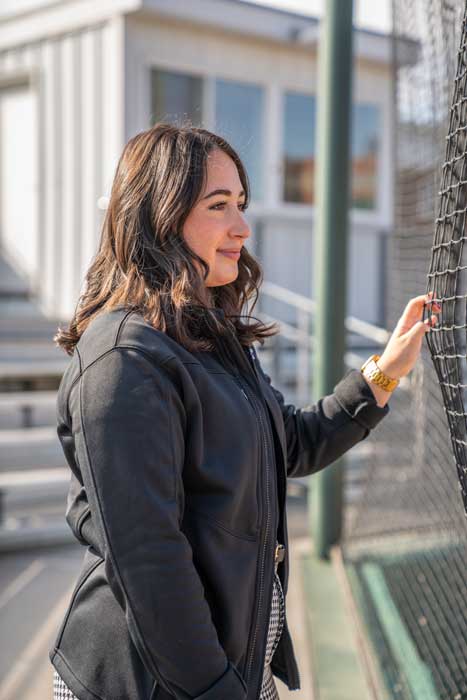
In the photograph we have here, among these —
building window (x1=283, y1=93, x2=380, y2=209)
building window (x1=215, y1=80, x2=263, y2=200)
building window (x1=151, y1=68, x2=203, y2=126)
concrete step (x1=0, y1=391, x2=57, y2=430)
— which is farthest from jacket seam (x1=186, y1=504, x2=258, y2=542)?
building window (x1=283, y1=93, x2=380, y2=209)

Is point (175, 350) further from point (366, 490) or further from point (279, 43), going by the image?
point (279, 43)

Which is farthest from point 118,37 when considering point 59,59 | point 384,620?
point 384,620

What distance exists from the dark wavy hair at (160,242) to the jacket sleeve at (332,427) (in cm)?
39

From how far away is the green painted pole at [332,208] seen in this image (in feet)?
11.5

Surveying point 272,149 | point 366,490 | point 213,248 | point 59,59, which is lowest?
point 366,490

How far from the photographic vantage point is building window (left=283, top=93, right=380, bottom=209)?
780cm

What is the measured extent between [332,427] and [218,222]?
53 cm

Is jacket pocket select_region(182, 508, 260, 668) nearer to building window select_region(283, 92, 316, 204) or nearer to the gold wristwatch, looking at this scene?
the gold wristwatch

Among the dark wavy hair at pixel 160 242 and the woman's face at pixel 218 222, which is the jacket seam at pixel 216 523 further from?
the woman's face at pixel 218 222

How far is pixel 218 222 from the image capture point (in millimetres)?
1361

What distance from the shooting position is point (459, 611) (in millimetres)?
2275

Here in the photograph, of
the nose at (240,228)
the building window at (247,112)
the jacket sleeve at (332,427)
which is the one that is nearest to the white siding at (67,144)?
the building window at (247,112)

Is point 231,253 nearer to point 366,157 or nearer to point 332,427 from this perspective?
point 332,427

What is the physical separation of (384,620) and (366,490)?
2.79 ft
